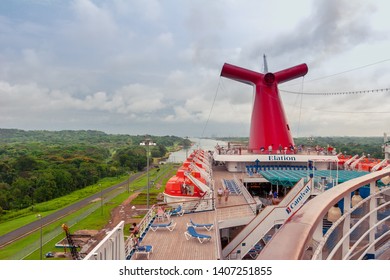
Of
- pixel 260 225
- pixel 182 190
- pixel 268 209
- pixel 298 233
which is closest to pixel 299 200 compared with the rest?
pixel 268 209

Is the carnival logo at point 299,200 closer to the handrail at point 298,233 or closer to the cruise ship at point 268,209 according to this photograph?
the cruise ship at point 268,209

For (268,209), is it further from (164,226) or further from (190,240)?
(164,226)

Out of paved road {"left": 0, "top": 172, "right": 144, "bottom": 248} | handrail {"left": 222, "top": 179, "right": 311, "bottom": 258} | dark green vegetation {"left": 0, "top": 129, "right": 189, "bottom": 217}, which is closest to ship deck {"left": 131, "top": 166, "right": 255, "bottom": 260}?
handrail {"left": 222, "top": 179, "right": 311, "bottom": 258}

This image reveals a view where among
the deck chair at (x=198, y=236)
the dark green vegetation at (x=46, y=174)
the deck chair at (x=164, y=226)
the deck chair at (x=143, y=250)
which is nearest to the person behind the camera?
the deck chair at (x=143, y=250)

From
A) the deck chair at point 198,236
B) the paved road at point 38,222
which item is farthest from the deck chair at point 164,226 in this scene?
the paved road at point 38,222
